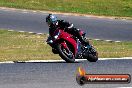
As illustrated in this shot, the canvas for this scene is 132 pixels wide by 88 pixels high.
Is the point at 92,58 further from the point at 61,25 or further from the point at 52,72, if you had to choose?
the point at 52,72

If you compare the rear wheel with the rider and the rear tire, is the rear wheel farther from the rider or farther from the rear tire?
the rider

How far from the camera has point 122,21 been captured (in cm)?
3181

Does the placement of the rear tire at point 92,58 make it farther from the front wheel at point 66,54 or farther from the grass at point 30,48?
A: the grass at point 30,48

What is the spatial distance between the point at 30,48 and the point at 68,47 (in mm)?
3861

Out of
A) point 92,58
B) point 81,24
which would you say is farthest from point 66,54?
point 81,24

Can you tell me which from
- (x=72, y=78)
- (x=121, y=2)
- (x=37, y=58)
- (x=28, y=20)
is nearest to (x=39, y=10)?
(x=28, y=20)

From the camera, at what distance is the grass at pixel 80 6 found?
34.7 meters

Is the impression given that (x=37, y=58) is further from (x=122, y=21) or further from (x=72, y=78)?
(x=122, y=21)

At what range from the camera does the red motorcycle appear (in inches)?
628

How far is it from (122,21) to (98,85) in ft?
66.5

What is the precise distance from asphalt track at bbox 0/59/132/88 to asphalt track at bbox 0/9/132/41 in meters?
10.00

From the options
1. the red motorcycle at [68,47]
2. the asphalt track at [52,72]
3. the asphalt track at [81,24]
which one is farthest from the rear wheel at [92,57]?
the asphalt track at [81,24]

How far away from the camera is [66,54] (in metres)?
16.0

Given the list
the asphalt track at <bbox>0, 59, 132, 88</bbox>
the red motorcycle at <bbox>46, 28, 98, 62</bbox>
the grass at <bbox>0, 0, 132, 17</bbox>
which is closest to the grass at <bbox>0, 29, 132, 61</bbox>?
the red motorcycle at <bbox>46, 28, 98, 62</bbox>
